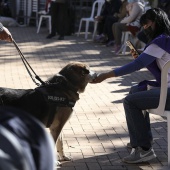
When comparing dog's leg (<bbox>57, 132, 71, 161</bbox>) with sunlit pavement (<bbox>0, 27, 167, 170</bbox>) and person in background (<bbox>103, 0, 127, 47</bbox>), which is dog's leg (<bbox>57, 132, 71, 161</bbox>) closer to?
sunlit pavement (<bbox>0, 27, 167, 170</bbox>)

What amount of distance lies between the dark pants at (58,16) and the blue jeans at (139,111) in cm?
1118

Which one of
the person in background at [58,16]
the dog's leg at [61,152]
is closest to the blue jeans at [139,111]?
the dog's leg at [61,152]

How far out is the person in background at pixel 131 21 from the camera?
12.2 m

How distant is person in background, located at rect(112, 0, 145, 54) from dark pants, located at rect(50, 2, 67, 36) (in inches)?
134

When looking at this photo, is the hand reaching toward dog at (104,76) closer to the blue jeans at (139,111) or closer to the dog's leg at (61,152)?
the blue jeans at (139,111)

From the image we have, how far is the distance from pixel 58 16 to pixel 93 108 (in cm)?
935

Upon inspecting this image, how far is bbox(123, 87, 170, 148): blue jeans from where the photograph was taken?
4645mm

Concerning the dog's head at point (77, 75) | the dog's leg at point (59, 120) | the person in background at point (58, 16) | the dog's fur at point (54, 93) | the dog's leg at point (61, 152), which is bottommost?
the person in background at point (58, 16)

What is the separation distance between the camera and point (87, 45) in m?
14.5

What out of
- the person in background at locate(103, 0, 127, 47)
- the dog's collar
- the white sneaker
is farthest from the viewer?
the person in background at locate(103, 0, 127, 47)

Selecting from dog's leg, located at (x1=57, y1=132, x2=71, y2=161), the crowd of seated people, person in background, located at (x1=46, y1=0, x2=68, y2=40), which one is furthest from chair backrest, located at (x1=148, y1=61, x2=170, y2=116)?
person in background, located at (x1=46, y1=0, x2=68, y2=40)

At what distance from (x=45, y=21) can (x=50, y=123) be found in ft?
48.8

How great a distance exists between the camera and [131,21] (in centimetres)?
1240

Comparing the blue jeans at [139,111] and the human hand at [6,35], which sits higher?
the human hand at [6,35]
